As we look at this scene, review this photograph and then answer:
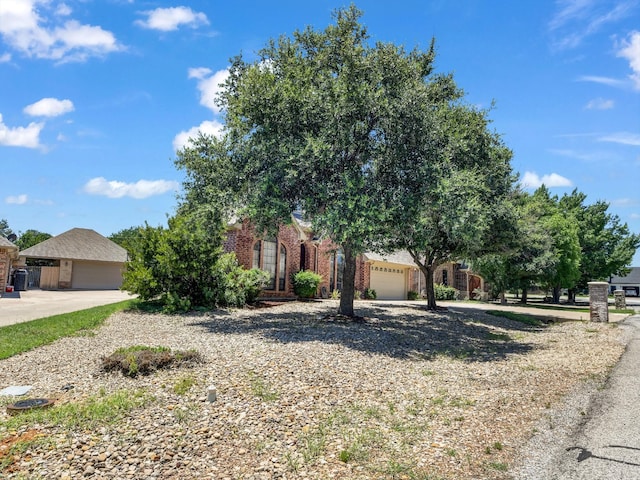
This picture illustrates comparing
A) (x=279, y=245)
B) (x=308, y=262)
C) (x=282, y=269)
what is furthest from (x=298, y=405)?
(x=308, y=262)

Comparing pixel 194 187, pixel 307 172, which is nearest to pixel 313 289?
pixel 194 187

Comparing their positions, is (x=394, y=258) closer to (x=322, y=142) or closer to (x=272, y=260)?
(x=272, y=260)

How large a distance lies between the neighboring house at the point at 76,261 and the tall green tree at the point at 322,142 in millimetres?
24979

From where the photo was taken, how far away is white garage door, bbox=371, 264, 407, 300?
29609 millimetres

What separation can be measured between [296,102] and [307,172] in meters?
1.94

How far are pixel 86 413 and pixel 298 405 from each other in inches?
99.2

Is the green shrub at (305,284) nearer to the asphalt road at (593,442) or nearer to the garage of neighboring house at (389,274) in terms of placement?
the garage of neighboring house at (389,274)

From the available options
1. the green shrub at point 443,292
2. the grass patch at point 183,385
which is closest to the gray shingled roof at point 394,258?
the green shrub at point 443,292

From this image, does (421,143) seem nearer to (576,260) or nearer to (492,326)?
(492,326)

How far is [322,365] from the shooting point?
7.77 metres

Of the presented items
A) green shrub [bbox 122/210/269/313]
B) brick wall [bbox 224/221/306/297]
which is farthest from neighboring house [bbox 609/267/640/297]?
green shrub [bbox 122/210/269/313]

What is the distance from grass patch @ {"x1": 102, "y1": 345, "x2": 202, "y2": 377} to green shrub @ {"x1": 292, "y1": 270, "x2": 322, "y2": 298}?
1449 centimetres

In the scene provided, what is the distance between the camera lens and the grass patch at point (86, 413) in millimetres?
4859

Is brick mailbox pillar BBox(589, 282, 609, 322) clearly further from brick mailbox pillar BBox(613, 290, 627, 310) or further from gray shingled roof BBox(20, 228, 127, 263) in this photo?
gray shingled roof BBox(20, 228, 127, 263)
